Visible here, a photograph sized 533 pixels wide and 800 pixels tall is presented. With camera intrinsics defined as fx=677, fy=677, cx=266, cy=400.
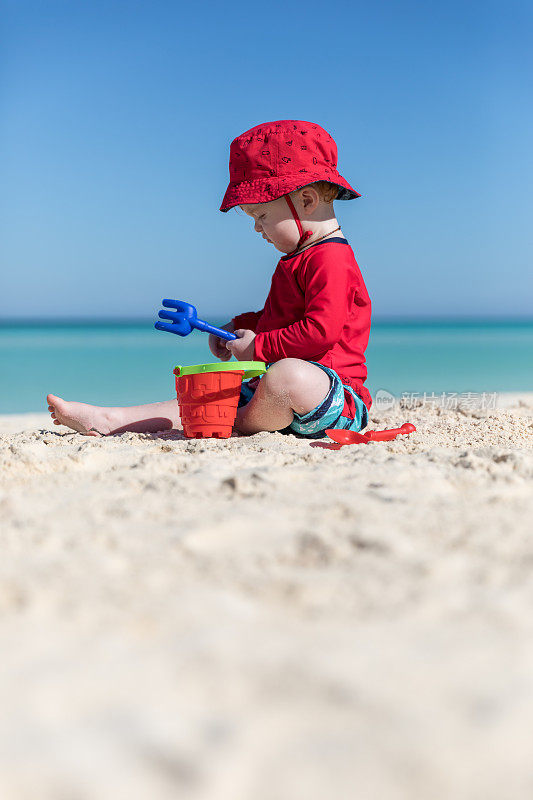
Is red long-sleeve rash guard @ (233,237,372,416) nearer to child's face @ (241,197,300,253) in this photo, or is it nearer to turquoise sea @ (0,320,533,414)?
child's face @ (241,197,300,253)

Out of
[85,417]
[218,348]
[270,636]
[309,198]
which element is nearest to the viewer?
[270,636]

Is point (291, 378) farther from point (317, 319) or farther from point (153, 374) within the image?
point (153, 374)

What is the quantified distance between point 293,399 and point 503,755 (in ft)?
4.78

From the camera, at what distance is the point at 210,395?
1.98 metres

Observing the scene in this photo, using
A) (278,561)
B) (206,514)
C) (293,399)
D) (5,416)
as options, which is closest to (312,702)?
(278,561)

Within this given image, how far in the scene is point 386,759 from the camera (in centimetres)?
57

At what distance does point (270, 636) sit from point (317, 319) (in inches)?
55.1

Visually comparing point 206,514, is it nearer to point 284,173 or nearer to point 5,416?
point 284,173

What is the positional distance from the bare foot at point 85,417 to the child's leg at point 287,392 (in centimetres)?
55

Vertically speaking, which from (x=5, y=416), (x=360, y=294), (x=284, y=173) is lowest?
(x=5, y=416)

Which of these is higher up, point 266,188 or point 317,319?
point 266,188

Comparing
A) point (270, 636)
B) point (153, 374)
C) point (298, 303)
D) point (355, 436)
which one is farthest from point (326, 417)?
point (153, 374)

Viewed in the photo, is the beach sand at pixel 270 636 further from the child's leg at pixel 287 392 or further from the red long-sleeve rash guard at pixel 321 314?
the red long-sleeve rash guard at pixel 321 314

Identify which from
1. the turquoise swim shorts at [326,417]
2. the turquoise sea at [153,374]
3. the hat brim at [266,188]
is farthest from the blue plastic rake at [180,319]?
the turquoise sea at [153,374]
